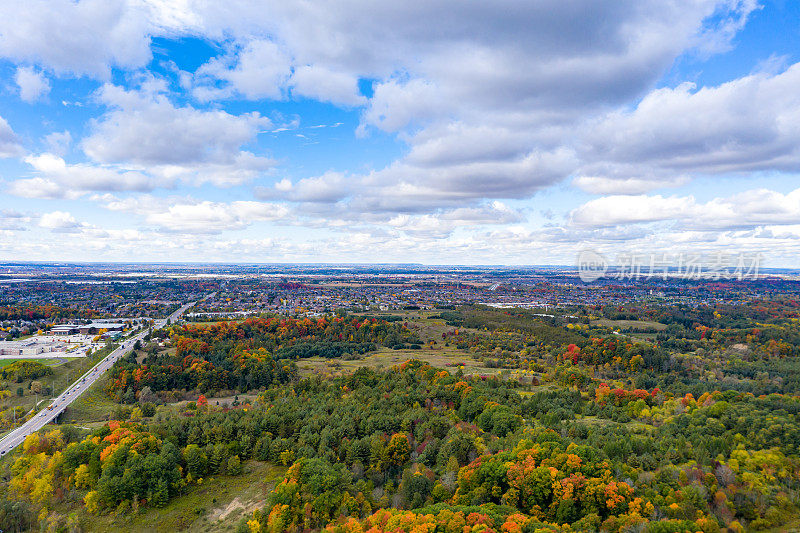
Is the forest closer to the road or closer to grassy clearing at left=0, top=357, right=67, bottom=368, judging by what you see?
the road

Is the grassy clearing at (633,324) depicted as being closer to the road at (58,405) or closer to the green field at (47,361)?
the road at (58,405)

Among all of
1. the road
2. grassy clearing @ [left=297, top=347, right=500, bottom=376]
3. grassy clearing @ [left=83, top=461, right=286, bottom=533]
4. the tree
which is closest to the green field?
the road

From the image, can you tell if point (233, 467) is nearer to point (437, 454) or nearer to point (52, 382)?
point (437, 454)

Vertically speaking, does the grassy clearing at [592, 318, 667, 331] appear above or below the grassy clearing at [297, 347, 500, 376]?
above

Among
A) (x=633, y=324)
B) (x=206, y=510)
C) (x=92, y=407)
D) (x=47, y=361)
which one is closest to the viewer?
(x=206, y=510)

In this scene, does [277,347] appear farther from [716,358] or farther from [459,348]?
[716,358]

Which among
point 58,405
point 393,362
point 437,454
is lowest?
point 393,362

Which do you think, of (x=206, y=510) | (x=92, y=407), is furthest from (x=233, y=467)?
(x=92, y=407)

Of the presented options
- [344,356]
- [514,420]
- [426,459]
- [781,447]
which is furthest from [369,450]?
[344,356]

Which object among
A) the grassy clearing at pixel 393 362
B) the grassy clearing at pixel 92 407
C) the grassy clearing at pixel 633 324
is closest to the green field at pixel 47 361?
the grassy clearing at pixel 92 407

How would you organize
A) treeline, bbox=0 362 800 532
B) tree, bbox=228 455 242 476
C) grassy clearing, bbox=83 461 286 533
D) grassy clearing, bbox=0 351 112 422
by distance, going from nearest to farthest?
treeline, bbox=0 362 800 532 < grassy clearing, bbox=83 461 286 533 < tree, bbox=228 455 242 476 < grassy clearing, bbox=0 351 112 422
